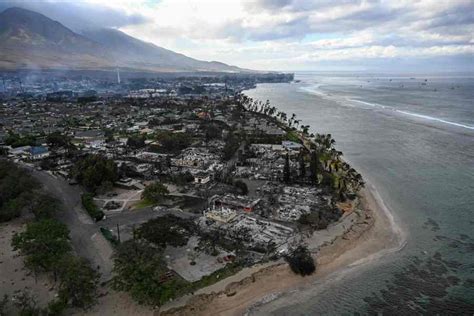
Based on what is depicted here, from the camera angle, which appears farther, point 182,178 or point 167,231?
point 182,178

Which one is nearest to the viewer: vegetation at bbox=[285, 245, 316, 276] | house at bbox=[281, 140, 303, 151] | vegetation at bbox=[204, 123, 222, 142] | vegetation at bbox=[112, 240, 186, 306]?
vegetation at bbox=[112, 240, 186, 306]

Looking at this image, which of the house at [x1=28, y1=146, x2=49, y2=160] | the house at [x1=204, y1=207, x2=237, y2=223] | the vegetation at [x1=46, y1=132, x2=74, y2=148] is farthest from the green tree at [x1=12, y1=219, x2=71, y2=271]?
the vegetation at [x1=46, y1=132, x2=74, y2=148]

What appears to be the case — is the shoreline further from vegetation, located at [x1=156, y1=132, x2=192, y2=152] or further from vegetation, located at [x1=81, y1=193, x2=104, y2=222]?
vegetation, located at [x1=156, y1=132, x2=192, y2=152]

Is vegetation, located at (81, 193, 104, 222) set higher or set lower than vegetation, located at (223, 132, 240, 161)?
lower

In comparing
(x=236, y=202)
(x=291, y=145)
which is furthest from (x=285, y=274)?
(x=291, y=145)

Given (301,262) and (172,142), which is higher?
(172,142)

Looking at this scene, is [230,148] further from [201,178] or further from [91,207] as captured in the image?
[91,207]

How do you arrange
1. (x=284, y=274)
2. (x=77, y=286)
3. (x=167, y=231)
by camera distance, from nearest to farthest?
(x=77, y=286) < (x=284, y=274) < (x=167, y=231)
